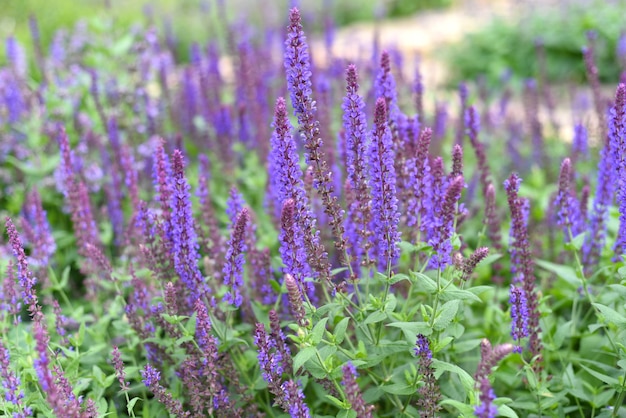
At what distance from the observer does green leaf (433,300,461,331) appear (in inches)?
122

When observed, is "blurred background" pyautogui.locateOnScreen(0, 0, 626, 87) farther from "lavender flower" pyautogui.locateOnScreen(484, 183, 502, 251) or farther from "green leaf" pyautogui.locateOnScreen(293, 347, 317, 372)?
"green leaf" pyautogui.locateOnScreen(293, 347, 317, 372)

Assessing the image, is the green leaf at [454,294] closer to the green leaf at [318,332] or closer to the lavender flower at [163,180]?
the green leaf at [318,332]

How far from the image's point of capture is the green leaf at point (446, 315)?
3088mm

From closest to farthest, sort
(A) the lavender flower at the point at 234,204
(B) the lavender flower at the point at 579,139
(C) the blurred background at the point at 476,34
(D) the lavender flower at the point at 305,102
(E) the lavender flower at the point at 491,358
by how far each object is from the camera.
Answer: (E) the lavender flower at the point at 491,358
(D) the lavender flower at the point at 305,102
(A) the lavender flower at the point at 234,204
(B) the lavender flower at the point at 579,139
(C) the blurred background at the point at 476,34

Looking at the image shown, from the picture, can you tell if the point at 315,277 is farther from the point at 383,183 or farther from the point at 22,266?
the point at 22,266

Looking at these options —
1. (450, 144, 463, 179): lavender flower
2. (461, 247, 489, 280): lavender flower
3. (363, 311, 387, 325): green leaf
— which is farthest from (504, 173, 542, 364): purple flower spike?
(363, 311, 387, 325): green leaf

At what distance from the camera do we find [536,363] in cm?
339

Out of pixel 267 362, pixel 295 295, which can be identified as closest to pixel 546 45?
pixel 267 362

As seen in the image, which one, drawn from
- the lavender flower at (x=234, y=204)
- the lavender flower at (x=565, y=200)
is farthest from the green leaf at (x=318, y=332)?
the lavender flower at (x=565, y=200)

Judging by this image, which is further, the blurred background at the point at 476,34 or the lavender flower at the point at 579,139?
the blurred background at the point at 476,34

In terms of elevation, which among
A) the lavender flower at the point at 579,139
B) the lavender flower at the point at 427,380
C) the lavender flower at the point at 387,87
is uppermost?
the lavender flower at the point at 387,87

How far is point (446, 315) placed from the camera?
3.12 metres

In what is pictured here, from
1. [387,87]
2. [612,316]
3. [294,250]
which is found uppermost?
[387,87]

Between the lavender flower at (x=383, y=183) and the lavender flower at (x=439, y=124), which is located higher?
the lavender flower at (x=383, y=183)
